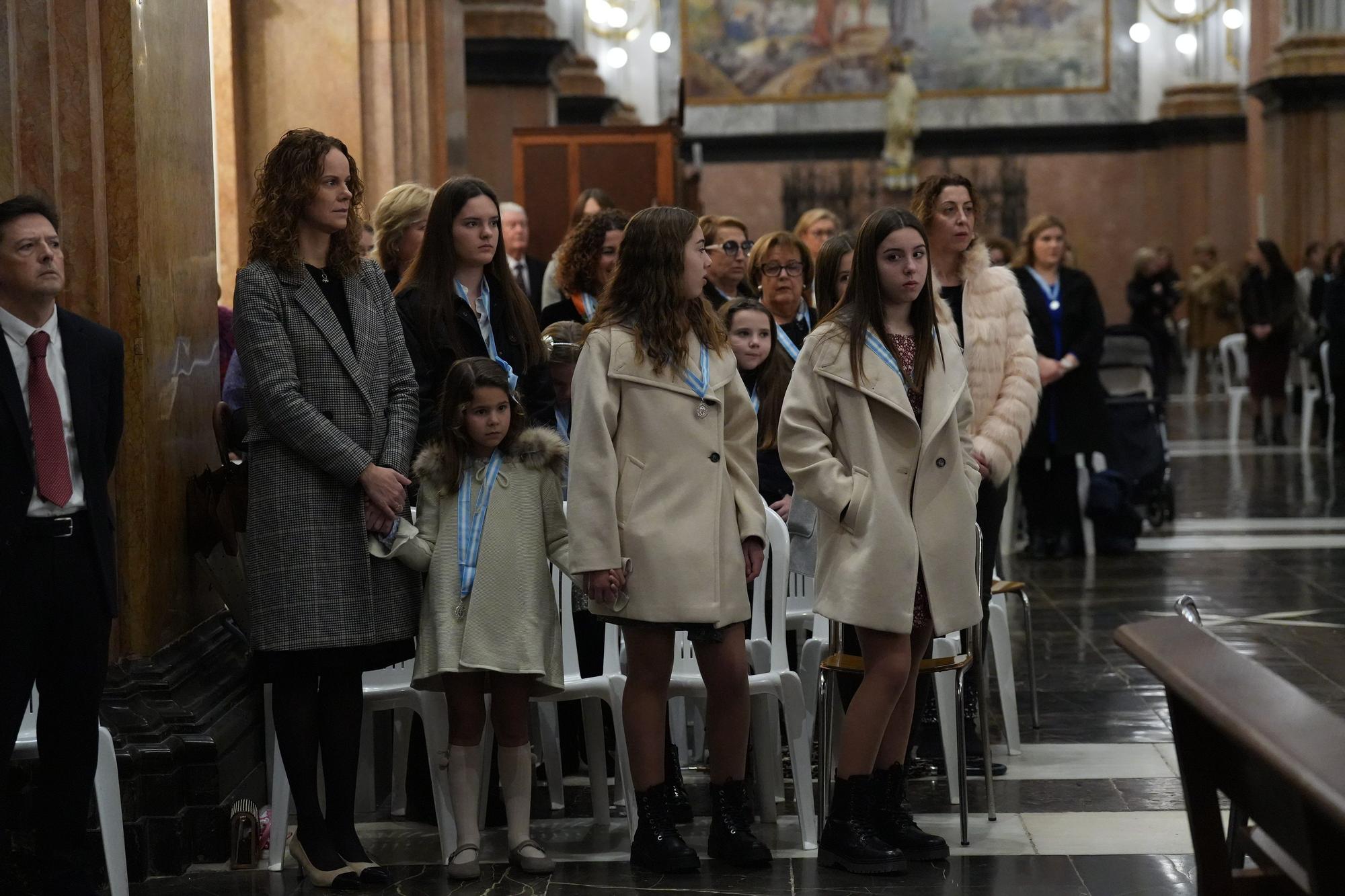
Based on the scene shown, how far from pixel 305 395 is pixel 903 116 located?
2696cm

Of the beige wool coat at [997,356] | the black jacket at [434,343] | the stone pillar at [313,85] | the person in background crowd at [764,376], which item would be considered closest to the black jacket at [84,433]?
the black jacket at [434,343]

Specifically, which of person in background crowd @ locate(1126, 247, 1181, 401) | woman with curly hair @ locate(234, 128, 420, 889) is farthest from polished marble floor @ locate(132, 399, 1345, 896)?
person in background crowd @ locate(1126, 247, 1181, 401)

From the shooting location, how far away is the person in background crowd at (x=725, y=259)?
6883mm

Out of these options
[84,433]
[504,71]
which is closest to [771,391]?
[84,433]

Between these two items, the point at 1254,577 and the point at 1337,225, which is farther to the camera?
the point at 1337,225

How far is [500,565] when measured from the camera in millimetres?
4734

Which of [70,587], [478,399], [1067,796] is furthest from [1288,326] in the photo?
[70,587]

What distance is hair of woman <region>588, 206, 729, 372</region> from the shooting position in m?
4.75

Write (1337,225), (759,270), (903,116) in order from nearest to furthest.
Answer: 1. (759,270)
2. (1337,225)
3. (903,116)

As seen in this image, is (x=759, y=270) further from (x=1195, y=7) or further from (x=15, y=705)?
(x=1195, y=7)

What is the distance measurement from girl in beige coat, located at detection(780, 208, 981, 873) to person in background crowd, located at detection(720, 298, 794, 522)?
94 cm

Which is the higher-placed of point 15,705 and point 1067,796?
point 15,705

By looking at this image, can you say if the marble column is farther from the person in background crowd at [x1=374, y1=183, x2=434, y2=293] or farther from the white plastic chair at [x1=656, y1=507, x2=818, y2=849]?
the white plastic chair at [x1=656, y1=507, x2=818, y2=849]

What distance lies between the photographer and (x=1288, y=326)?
16.3 m
